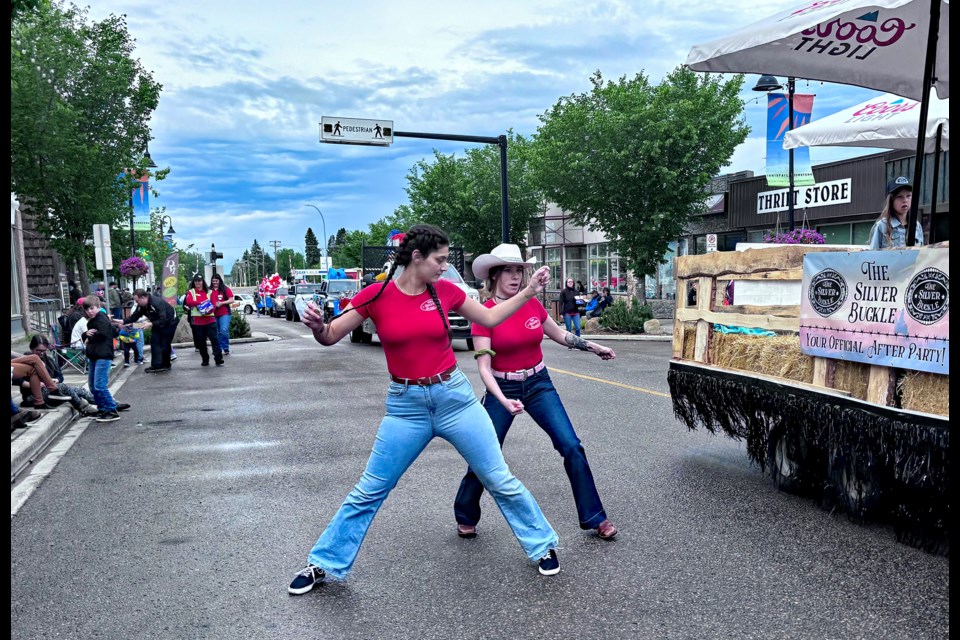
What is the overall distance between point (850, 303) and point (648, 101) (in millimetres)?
25226

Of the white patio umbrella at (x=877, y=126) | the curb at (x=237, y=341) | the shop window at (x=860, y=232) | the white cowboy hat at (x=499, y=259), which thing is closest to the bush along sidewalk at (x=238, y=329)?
A: the curb at (x=237, y=341)

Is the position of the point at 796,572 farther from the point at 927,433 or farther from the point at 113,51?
the point at 113,51

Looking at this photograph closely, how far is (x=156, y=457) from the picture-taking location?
793 centimetres

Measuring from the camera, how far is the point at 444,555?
4.72 m

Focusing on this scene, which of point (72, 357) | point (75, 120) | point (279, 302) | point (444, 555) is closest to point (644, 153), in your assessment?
point (75, 120)

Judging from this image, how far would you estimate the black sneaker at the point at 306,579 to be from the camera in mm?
4152

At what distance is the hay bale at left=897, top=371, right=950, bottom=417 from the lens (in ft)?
14.6

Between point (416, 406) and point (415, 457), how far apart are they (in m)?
0.25

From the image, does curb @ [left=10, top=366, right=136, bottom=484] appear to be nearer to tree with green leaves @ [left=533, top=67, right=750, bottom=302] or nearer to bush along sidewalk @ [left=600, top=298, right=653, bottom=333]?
bush along sidewalk @ [left=600, top=298, right=653, bottom=333]

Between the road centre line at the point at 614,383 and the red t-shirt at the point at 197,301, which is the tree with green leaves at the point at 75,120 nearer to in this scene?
the red t-shirt at the point at 197,301

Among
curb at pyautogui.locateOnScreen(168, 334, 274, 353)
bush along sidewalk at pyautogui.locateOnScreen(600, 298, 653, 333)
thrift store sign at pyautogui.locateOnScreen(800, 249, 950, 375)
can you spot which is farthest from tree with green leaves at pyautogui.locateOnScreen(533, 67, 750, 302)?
thrift store sign at pyautogui.locateOnScreen(800, 249, 950, 375)

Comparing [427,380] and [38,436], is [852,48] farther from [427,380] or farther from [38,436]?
[38,436]

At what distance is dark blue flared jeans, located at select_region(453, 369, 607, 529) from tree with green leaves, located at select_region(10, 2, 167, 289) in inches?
651

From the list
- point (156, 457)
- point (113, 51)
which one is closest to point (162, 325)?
point (113, 51)
